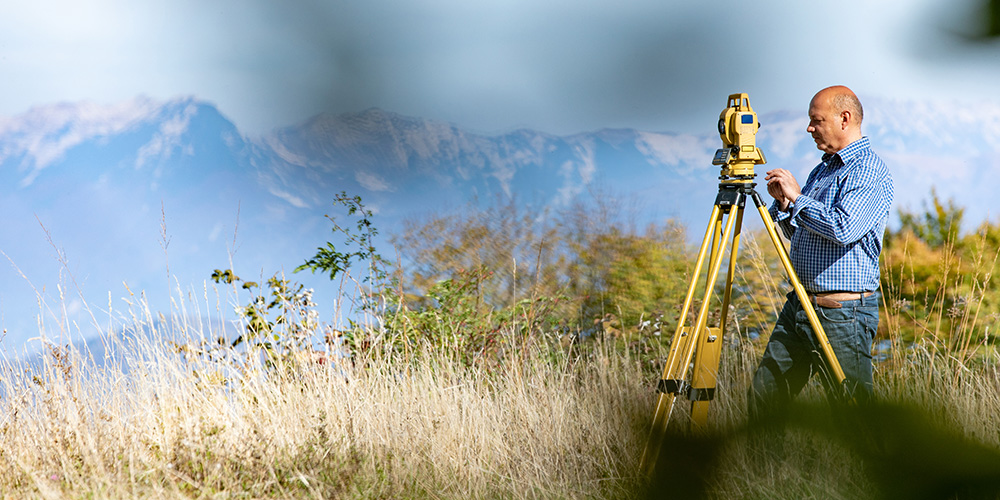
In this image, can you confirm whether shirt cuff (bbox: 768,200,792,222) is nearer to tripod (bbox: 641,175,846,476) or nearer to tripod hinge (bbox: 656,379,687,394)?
tripod (bbox: 641,175,846,476)

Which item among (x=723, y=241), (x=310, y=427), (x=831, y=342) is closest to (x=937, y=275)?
(x=831, y=342)

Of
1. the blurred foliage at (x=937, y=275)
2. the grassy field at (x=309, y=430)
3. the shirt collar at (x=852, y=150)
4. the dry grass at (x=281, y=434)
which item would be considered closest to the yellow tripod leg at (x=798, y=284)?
the grassy field at (x=309, y=430)

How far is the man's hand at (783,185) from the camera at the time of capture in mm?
1591

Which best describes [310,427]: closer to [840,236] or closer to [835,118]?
[840,236]

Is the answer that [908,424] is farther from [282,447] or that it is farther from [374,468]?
[282,447]

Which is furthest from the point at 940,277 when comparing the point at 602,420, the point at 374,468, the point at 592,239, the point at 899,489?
the point at 899,489

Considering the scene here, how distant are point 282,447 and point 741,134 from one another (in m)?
1.55

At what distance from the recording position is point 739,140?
1598 millimetres

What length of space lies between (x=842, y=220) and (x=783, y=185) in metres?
0.19

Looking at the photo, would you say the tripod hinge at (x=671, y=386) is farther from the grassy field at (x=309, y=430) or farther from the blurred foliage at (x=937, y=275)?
the blurred foliage at (x=937, y=275)

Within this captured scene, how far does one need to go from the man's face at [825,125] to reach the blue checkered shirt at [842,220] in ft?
0.10

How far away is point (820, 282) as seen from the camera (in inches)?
71.9

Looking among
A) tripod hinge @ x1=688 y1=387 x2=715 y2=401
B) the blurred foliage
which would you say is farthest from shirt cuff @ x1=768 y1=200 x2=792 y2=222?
the blurred foliage

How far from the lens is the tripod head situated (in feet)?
5.20
